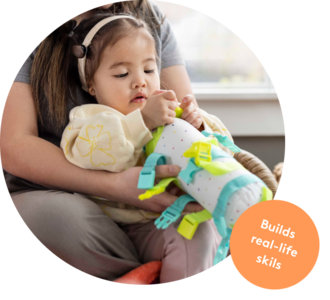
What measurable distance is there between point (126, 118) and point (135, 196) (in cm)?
12

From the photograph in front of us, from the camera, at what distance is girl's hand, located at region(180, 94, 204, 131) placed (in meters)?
0.54

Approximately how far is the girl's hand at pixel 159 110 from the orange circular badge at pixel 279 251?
0.65ft

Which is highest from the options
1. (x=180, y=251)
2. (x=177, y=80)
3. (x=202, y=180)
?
(x=177, y=80)

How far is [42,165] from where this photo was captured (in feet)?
1.79

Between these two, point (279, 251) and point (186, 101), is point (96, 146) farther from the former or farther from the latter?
point (279, 251)

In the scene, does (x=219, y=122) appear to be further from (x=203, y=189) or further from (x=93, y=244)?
(x=93, y=244)

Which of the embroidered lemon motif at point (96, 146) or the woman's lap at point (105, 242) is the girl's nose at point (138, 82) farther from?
the woman's lap at point (105, 242)

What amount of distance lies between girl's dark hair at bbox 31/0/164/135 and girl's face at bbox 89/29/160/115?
0.06 feet

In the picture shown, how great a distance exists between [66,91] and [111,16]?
0.45 ft

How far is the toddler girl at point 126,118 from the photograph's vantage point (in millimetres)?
505

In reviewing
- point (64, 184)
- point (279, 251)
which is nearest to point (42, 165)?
point (64, 184)

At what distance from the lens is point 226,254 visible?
514 mm

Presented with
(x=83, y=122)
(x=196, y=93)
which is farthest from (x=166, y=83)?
(x=83, y=122)

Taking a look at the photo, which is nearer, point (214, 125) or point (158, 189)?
point (158, 189)
